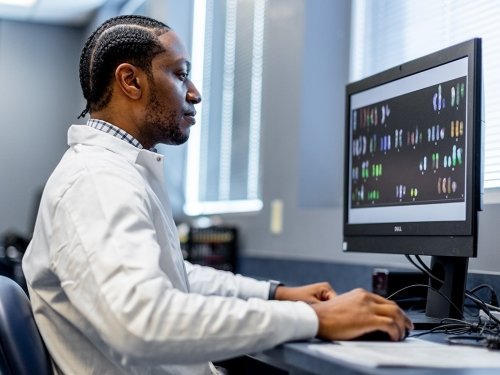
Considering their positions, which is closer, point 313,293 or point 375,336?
point 375,336

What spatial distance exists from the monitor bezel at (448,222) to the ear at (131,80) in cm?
55

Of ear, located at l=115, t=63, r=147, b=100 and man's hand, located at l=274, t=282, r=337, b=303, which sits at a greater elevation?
ear, located at l=115, t=63, r=147, b=100

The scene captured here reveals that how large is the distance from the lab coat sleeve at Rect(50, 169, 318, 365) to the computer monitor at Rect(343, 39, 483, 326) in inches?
18.4

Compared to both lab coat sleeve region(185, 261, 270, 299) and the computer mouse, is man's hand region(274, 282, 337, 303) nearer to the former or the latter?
lab coat sleeve region(185, 261, 270, 299)

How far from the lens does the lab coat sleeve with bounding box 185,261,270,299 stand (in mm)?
1608

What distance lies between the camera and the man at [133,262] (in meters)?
1.00

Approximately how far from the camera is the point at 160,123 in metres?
1.44

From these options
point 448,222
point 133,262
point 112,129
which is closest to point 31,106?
point 112,129

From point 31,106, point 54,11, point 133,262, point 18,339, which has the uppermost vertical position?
point 54,11

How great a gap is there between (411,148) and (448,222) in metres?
0.21

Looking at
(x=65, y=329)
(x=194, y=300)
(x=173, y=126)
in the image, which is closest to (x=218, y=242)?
(x=173, y=126)

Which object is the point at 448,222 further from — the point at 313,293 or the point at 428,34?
the point at 428,34

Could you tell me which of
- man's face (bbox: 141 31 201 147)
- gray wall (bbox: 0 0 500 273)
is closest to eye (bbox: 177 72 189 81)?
man's face (bbox: 141 31 201 147)

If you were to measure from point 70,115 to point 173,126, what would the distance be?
4.74 metres
